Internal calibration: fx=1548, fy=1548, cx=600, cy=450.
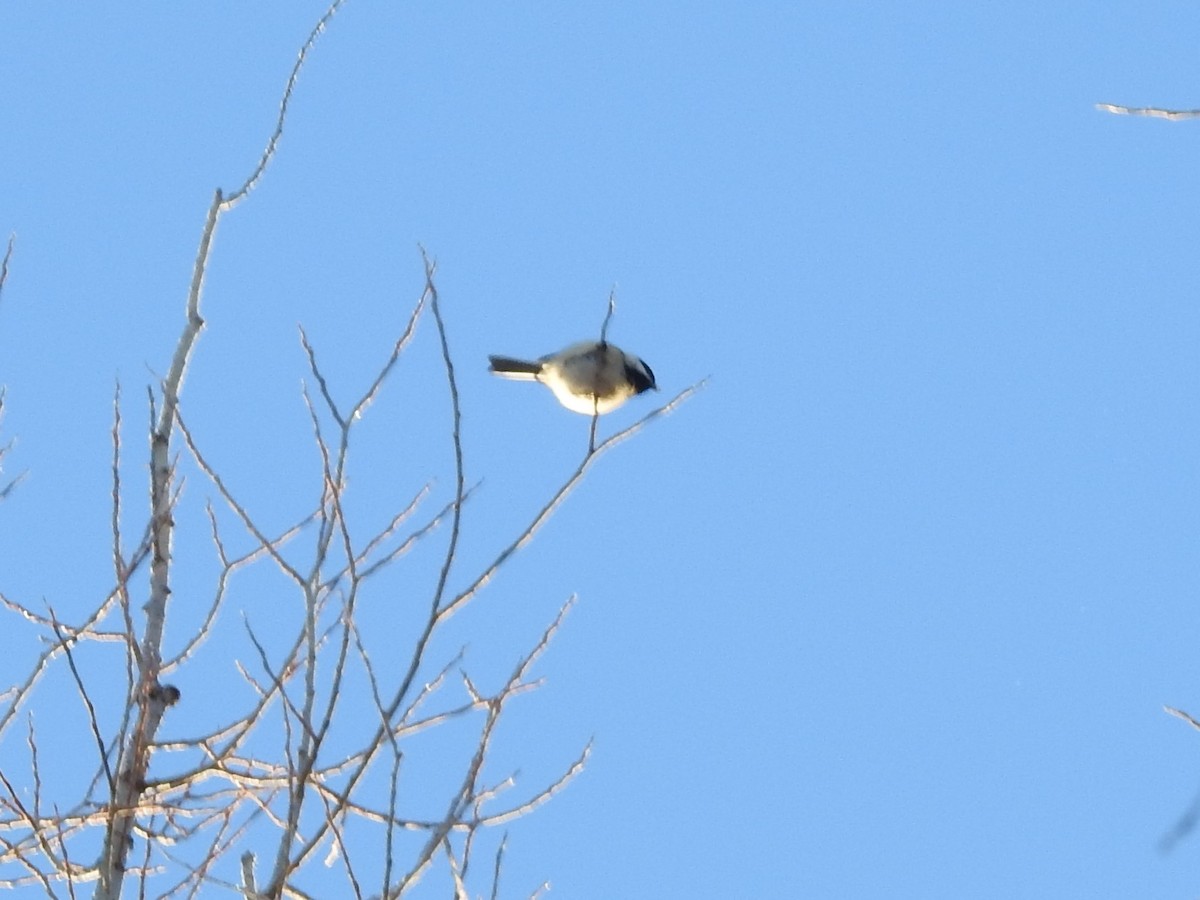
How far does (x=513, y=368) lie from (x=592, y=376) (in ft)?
2.18

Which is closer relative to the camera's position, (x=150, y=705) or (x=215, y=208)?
(x=150, y=705)

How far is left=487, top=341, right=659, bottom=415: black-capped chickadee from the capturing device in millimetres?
5973

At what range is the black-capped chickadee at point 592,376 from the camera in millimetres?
5973

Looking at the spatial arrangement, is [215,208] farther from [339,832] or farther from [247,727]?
[339,832]

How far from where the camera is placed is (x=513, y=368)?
6539mm

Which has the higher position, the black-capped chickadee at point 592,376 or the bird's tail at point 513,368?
the bird's tail at point 513,368

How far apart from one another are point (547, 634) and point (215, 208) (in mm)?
1092

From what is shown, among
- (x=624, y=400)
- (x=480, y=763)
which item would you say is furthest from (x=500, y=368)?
(x=480, y=763)

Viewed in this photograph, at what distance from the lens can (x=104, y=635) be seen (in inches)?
125

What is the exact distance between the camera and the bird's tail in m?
6.45

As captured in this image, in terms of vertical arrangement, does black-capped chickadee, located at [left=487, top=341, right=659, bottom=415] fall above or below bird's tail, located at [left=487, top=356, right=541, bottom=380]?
below

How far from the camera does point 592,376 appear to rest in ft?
19.6

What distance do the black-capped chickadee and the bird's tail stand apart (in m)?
0.13

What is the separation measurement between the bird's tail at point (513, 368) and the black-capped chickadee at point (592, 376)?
133 mm
